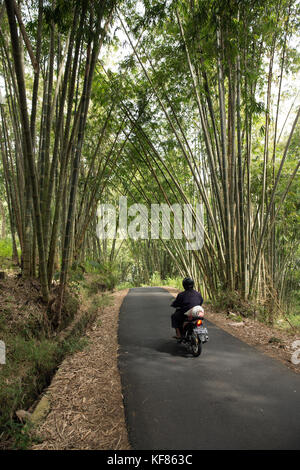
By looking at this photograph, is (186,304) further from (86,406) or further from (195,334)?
(86,406)

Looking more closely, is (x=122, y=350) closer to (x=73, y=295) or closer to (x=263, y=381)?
(x=263, y=381)

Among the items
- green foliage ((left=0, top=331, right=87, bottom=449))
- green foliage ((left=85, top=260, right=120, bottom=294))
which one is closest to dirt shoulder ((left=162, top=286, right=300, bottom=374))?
green foliage ((left=0, top=331, right=87, bottom=449))

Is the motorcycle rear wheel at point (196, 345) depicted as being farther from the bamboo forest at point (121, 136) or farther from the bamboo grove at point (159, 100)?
the bamboo grove at point (159, 100)

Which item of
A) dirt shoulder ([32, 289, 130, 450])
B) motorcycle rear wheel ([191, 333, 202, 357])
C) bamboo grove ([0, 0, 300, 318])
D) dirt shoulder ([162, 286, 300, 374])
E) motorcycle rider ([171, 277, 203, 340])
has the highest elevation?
bamboo grove ([0, 0, 300, 318])

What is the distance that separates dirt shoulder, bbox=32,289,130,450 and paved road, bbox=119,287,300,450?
0.30ft

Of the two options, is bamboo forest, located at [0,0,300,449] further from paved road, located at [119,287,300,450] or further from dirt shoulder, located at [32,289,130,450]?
paved road, located at [119,287,300,450]

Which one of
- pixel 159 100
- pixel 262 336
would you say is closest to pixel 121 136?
pixel 159 100

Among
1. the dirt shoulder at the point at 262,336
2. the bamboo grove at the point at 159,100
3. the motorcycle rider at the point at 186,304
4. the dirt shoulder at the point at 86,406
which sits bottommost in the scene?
the dirt shoulder at the point at 262,336

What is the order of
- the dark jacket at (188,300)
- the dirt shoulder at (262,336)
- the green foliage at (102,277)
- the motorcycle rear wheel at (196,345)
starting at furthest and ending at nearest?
the green foliage at (102,277) → the dark jacket at (188,300) → the dirt shoulder at (262,336) → the motorcycle rear wheel at (196,345)

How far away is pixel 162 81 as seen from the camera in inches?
197

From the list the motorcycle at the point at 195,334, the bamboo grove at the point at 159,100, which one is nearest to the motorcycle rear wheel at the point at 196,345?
the motorcycle at the point at 195,334

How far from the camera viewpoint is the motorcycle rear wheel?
2.80m

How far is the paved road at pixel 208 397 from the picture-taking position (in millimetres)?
1578

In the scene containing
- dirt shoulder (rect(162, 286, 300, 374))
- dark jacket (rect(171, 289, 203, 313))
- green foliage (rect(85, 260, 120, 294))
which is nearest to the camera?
dirt shoulder (rect(162, 286, 300, 374))
